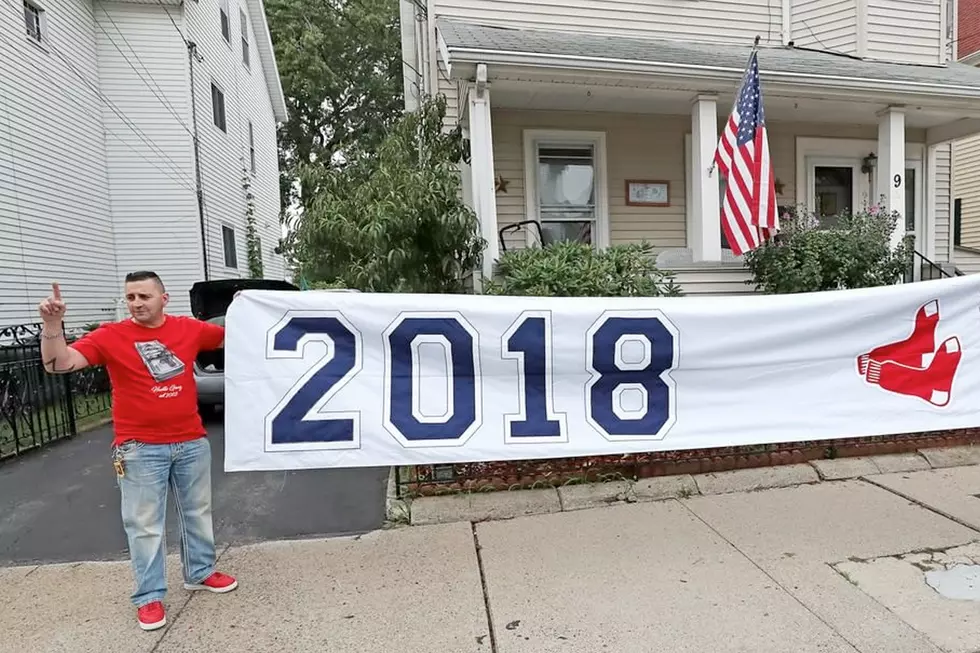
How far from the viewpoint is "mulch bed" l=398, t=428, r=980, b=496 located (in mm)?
4074

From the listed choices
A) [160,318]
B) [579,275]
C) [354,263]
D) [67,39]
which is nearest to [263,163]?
[67,39]

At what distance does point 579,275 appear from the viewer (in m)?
5.16

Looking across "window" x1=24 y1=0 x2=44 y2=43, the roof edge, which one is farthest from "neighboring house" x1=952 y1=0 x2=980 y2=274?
the roof edge

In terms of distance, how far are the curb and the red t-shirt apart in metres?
1.57

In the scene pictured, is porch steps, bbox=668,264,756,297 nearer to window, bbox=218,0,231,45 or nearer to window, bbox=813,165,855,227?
window, bbox=813,165,855,227

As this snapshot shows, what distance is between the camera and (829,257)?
21.1 feet

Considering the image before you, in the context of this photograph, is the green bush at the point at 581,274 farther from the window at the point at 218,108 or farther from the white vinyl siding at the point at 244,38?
the white vinyl siding at the point at 244,38

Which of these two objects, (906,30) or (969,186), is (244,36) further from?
(969,186)

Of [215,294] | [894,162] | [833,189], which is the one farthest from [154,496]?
[833,189]

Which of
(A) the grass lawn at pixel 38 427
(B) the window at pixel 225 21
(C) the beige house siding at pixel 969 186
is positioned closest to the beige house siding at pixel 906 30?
(C) the beige house siding at pixel 969 186

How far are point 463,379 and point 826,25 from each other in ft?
27.9

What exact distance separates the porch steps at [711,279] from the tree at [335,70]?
16.5 metres

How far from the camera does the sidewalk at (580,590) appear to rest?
2658mm

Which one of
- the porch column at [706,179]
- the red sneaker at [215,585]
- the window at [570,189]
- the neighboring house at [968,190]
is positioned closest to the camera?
the red sneaker at [215,585]
